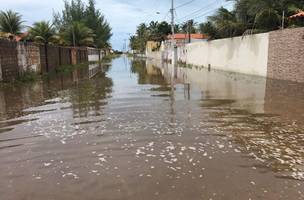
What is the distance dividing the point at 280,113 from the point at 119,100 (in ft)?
16.2

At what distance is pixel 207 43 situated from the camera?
2958 cm

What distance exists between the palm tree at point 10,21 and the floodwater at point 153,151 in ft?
82.5

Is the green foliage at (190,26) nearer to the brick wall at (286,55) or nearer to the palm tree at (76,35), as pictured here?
the palm tree at (76,35)

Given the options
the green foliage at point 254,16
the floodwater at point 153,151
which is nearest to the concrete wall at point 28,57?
the floodwater at point 153,151

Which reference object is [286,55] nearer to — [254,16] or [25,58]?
[254,16]


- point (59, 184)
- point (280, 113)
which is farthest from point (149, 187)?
point (280, 113)

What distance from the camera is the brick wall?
1493 cm

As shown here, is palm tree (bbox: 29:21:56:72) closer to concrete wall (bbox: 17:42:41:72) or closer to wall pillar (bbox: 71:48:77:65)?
wall pillar (bbox: 71:48:77:65)

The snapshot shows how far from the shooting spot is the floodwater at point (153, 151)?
4.03 meters

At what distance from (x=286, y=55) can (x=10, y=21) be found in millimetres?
25882

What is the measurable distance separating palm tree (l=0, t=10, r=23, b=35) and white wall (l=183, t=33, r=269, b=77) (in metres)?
17.5

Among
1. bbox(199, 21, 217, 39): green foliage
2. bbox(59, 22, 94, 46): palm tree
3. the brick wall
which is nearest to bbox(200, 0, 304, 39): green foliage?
bbox(199, 21, 217, 39): green foliage

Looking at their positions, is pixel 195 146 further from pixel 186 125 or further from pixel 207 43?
pixel 207 43

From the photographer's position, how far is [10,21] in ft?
106
